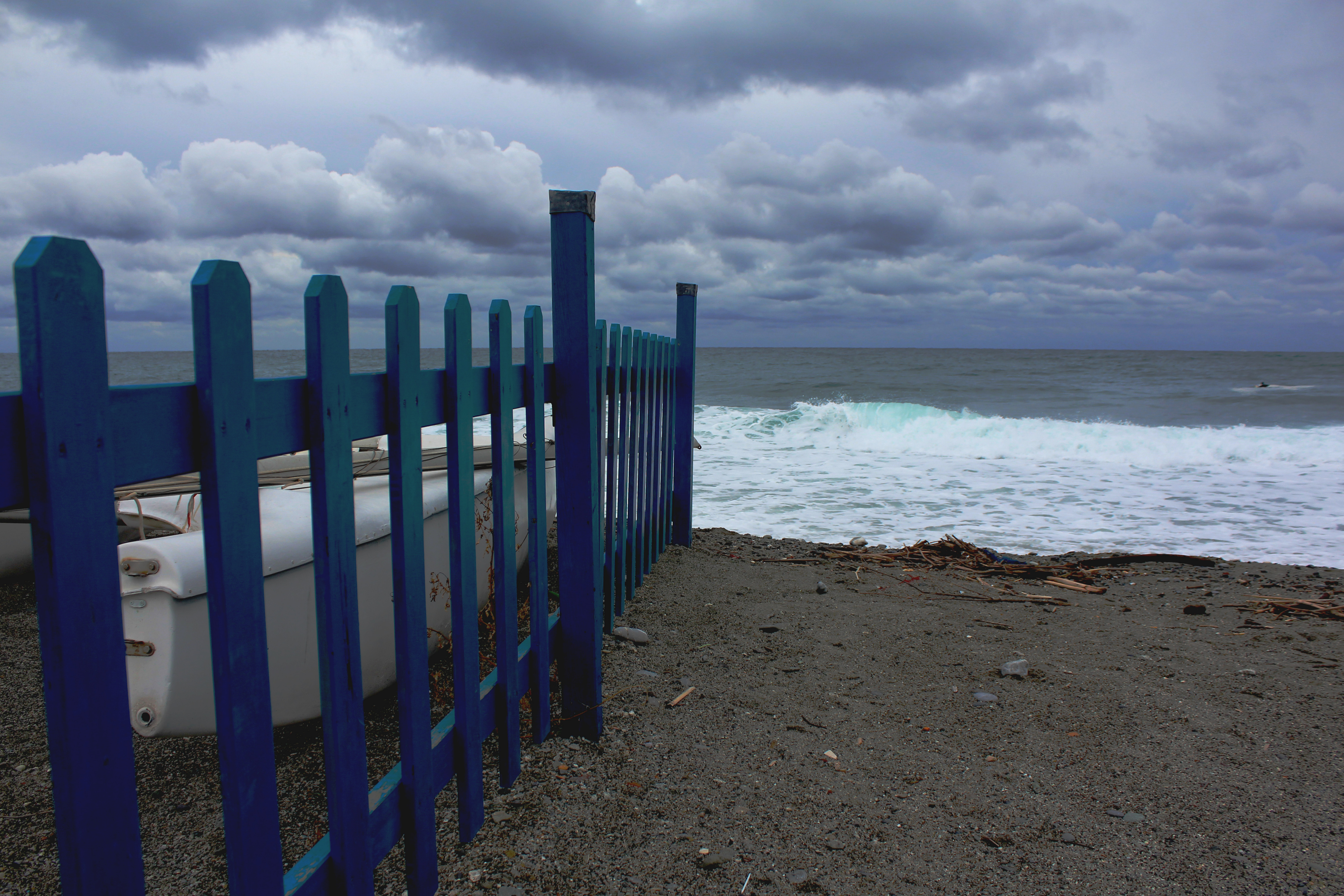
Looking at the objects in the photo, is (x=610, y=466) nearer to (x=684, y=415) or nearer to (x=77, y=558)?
(x=684, y=415)

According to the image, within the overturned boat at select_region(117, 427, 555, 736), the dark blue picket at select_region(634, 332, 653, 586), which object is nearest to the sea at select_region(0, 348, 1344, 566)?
the overturned boat at select_region(117, 427, 555, 736)

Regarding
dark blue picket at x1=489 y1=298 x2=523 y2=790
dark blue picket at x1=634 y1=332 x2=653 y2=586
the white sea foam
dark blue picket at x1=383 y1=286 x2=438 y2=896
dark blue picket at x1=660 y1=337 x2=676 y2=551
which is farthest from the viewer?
the white sea foam

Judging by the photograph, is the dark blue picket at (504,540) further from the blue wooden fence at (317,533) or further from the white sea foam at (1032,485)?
the white sea foam at (1032,485)

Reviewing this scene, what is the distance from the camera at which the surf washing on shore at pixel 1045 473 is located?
24.5 ft

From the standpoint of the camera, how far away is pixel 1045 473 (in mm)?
→ 11234

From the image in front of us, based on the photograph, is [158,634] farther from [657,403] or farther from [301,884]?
[657,403]

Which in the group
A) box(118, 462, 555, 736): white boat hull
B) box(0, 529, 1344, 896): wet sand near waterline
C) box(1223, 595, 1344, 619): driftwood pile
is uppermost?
box(118, 462, 555, 736): white boat hull

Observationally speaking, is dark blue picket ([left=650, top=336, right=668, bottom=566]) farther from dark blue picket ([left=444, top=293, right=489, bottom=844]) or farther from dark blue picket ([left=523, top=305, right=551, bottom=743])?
dark blue picket ([left=444, top=293, right=489, bottom=844])

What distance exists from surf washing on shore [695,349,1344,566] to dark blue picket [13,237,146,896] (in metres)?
6.42

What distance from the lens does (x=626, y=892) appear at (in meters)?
2.03

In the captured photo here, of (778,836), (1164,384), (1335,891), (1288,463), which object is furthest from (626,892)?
(1164,384)

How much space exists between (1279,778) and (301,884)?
10.4 feet

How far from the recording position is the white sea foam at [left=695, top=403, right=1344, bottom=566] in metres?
7.37

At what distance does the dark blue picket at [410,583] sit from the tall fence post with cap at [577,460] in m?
0.89
